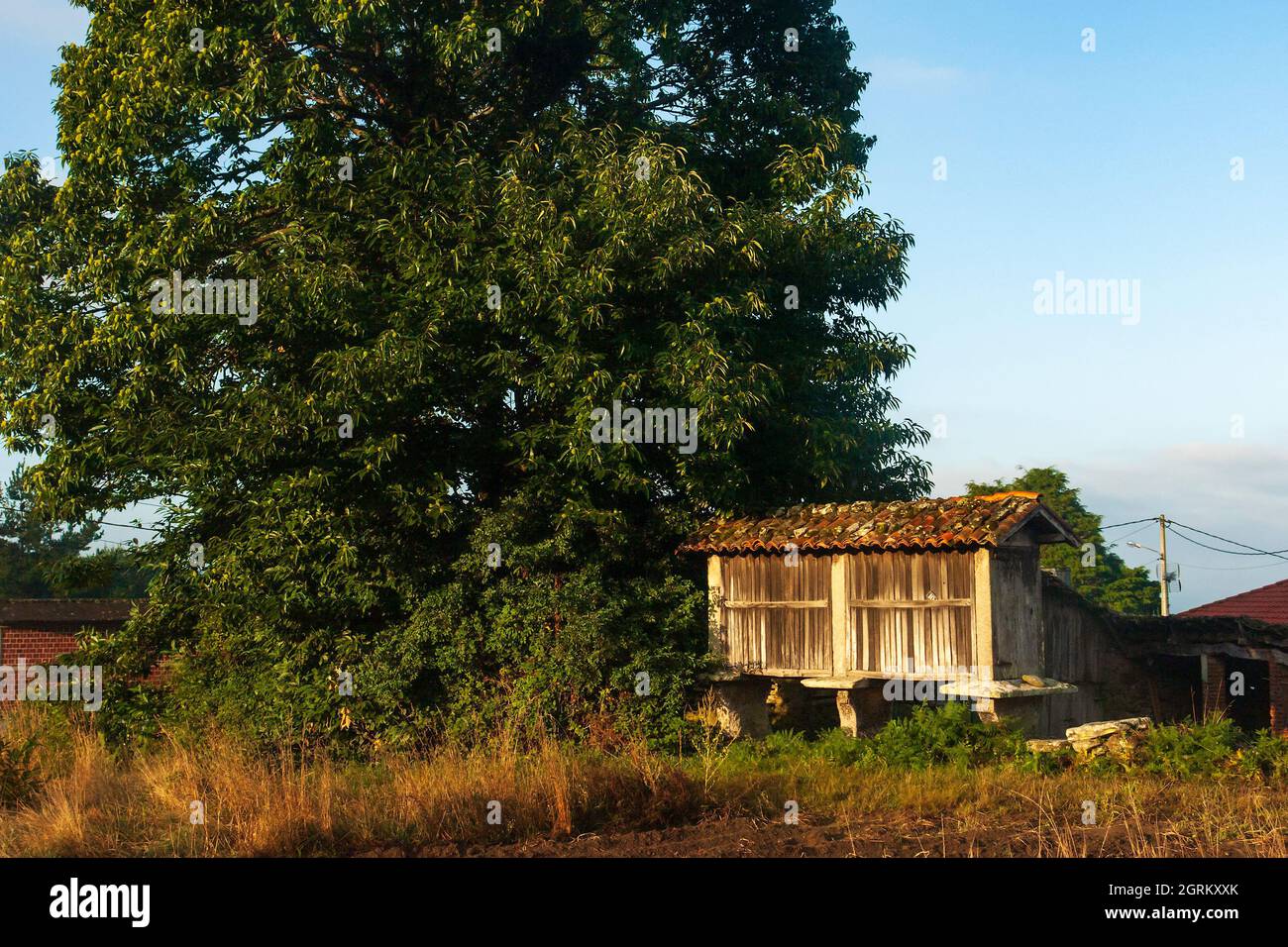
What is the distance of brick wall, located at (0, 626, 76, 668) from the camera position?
3141 cm

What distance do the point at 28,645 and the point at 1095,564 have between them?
33.8 meters

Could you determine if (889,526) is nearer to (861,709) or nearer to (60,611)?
(861,709)

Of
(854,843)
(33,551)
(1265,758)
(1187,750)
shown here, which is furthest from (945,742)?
(33,551)

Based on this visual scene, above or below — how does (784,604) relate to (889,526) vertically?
below

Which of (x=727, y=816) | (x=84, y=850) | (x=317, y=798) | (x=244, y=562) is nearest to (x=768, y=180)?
(x=244, y=562)

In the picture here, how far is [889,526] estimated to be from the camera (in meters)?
15.9

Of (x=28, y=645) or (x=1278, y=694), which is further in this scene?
(x=28, y=645)

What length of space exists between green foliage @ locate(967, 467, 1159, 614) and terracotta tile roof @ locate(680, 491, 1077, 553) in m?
25.2

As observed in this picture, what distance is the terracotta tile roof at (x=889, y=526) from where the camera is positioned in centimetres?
1513

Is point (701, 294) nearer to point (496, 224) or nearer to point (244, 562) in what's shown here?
point (496, 224)

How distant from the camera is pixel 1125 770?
44.7ft

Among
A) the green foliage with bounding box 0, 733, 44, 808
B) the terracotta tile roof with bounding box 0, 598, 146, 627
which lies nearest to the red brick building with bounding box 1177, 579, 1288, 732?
the green foliage with bounding box 0, 733, 44, 808

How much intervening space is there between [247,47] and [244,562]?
24.2ft

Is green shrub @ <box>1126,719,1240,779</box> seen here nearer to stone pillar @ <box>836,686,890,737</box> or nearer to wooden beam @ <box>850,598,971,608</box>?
wooden beam @ <box>850,598,971,608</box>
